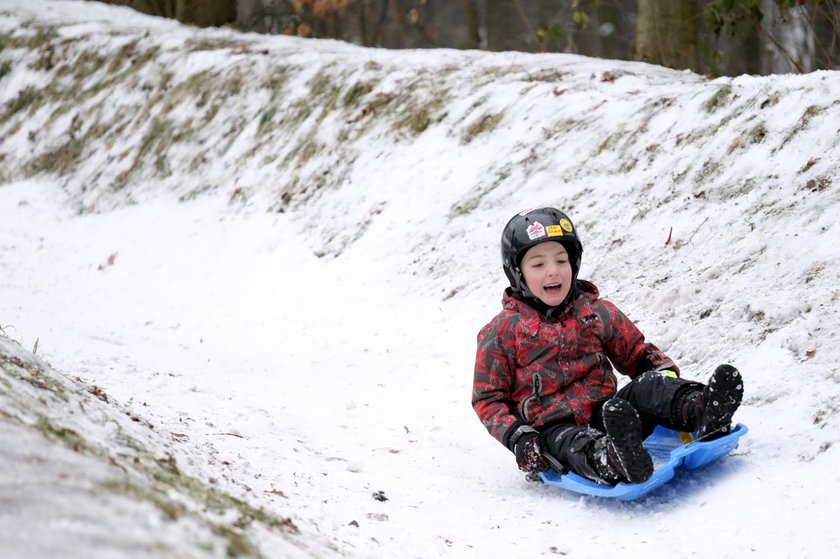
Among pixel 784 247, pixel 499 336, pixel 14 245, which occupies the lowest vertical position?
pixel 14 245

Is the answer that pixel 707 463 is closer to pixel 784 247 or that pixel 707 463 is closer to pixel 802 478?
pixel 802 478

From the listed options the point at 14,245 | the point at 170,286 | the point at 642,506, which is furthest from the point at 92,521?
the point at 14,245

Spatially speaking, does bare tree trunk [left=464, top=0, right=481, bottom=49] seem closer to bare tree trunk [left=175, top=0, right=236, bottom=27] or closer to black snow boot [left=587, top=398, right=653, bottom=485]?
bare tree trunk [left=175, top=0, right=236, bottom=27]

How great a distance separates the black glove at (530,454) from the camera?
14.4 ft

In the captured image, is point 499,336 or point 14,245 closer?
point 499,336

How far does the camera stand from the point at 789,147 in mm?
6129

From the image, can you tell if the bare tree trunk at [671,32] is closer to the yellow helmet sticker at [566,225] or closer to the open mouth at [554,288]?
the yellow helmet sticker at [566,225]

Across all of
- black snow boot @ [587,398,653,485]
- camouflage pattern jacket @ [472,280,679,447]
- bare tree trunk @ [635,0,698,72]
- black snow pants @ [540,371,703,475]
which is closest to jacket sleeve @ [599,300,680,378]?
camouflage pattern jacket @ [472,280,679,447]

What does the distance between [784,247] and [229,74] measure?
903cm

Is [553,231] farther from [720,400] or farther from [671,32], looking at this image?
[671,32]

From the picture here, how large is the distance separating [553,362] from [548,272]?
0.44m

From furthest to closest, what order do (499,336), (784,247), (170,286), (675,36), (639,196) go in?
(675,36) < (170,286) < (639,196) < (784,247) < (499,336)

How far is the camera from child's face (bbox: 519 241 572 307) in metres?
4.62

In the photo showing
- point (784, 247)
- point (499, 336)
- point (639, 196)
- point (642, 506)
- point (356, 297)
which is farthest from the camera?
point (356, 297)
